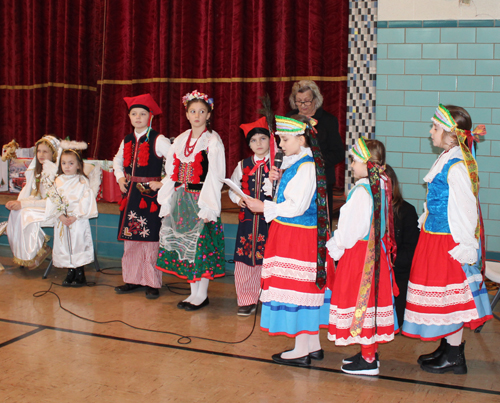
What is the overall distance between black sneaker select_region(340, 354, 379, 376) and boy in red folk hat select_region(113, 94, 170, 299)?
70.6 inches

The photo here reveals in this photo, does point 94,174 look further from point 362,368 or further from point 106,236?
point 362,368

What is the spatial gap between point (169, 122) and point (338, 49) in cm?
193

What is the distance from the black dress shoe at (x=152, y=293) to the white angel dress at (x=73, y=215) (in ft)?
2.07

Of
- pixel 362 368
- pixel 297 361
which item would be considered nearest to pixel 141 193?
pixel 297 361

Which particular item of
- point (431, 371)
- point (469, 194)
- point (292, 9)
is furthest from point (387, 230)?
point (292, 9)

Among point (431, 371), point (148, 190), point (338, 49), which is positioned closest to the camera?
point (431, 371)

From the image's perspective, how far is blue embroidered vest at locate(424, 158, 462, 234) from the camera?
283cm

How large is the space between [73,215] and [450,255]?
297 cm

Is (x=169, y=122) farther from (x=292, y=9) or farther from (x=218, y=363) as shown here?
(x=218, y=363)

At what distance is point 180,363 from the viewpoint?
3006 millimetres

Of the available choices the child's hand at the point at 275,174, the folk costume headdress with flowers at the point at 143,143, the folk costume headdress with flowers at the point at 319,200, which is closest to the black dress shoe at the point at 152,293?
the folk costume headdress with flowers at the point at 143,143

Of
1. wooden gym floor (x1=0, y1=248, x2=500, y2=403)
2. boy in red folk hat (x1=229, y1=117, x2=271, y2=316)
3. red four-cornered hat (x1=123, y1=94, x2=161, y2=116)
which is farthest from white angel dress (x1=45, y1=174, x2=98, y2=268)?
boy in red folk hat (x1=229, y1=117, x2=271, y2=316)

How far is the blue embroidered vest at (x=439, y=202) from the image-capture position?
9.29 ft

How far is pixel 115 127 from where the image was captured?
6.30m
